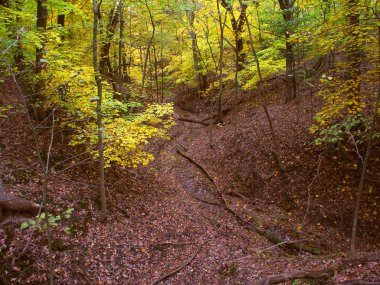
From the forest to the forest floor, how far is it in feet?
0.15

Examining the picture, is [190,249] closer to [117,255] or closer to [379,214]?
[117,255]

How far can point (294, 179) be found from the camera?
12.8 metres

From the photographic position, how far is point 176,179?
15.4 metres

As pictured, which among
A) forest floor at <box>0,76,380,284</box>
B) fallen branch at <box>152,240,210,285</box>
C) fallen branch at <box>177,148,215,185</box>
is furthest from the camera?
fallen branch at <box>177,148,215,185</box>

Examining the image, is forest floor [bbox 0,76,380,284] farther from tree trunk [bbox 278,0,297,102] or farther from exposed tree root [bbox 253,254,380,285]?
tree trunk [bbox 278,0,297,102]

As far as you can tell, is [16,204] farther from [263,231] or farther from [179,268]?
[263,231]

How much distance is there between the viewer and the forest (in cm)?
724

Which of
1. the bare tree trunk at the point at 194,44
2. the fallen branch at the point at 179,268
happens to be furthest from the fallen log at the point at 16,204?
the bare tree trunk at the point at 194,44

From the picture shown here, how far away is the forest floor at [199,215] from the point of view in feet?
24.6

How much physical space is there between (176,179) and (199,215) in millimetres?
3557

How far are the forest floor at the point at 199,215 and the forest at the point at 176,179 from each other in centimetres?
5

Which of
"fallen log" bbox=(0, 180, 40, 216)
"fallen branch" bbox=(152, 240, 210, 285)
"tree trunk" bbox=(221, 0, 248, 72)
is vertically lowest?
"fallen branch" bbox=(152, 240, 210, 285)

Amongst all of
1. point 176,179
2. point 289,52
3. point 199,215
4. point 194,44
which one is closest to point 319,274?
point 199,215

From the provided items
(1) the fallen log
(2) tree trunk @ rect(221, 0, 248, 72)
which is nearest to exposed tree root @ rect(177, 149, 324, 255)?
(1) the fallen log
